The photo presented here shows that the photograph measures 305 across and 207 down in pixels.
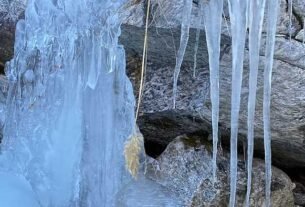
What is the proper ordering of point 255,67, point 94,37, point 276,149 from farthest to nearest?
point 276,149 → point 94,37 → point 255,67

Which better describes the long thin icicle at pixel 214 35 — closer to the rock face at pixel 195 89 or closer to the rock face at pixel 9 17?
the rock face at pixel 195 89

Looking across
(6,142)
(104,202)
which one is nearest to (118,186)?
(104,202)

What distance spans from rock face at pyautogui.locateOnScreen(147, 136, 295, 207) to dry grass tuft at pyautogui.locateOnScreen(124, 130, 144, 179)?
0.37ft

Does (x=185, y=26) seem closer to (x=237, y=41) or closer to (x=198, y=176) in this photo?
(x=237, y=41)

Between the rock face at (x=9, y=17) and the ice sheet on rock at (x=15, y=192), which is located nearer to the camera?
the ice sheet on rock at (x=15, y=192)

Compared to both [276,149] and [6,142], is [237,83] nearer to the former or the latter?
[276,149]

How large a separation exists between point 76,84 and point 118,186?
1.88 feet

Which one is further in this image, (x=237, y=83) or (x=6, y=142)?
(x=6, y=142)

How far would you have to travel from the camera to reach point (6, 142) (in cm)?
364

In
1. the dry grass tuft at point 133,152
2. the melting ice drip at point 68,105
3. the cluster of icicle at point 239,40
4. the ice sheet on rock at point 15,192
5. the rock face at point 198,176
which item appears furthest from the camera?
the rock face at point 198,176

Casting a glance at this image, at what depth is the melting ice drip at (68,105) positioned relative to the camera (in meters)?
3.34

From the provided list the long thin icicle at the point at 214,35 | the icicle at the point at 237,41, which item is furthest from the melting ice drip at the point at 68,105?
the icicle at the point at 237,41

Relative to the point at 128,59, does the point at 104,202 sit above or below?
below

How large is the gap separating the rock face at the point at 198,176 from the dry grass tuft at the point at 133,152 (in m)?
0.11
